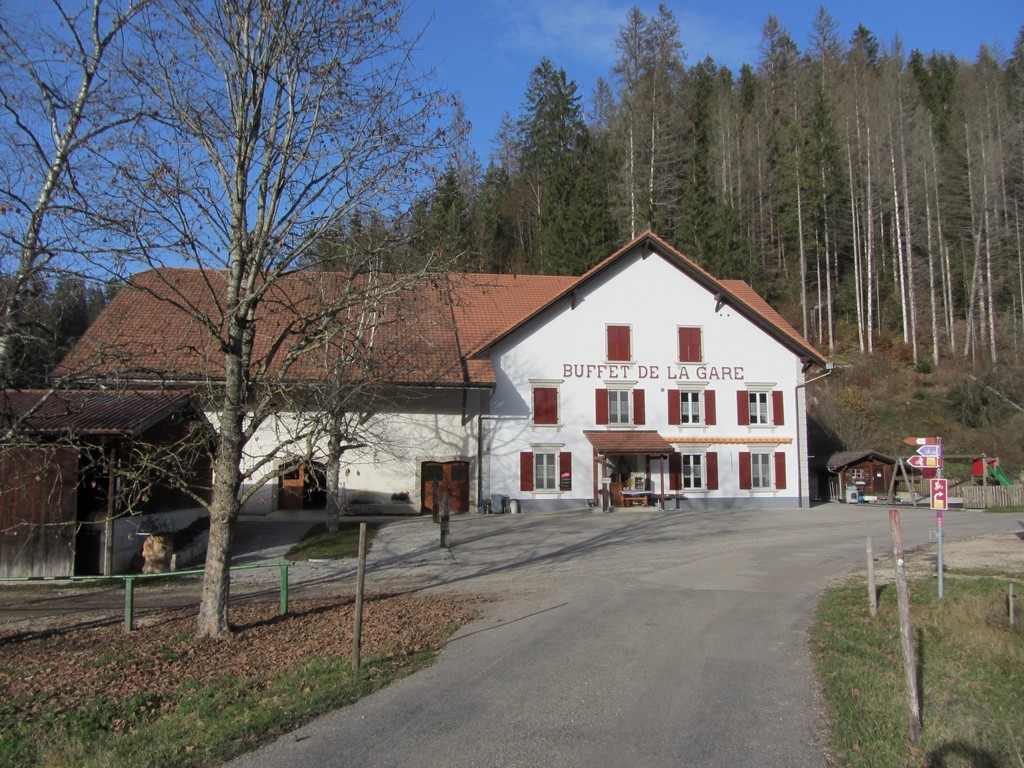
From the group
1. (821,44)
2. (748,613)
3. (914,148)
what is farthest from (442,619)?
(821,44)

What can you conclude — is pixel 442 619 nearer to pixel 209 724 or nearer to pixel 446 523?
pixel 209 724

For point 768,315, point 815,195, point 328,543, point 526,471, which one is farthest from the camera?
point 815,195

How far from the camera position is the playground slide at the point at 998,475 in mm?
34688

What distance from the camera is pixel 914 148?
166 feet

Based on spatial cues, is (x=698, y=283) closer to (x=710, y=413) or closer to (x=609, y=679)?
(x=710, y=413)

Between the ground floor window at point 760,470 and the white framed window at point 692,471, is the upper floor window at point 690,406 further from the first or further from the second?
the ground floor window at point 760,470

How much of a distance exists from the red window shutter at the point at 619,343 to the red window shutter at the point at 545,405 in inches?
114

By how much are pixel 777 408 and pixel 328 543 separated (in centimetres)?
2038

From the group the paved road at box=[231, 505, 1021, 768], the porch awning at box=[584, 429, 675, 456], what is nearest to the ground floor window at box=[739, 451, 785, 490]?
the porch awning at box=[584, 429, 675, 456]

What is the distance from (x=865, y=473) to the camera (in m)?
35.0

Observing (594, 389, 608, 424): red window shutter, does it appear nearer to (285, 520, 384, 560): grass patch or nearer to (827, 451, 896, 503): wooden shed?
(285, 520, 384, 560): grass patch

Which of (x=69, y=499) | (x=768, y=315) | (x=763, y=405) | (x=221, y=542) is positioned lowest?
(x=221, y=542)

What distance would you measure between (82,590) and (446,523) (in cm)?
801

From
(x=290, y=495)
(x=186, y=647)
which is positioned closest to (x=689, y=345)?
(x=290, y=495)
